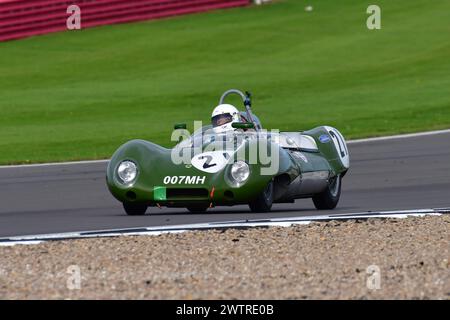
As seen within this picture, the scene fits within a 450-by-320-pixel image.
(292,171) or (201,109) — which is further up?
(201,109)

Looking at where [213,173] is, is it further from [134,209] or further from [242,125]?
[242,125]

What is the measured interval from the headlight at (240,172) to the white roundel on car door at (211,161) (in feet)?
0.35

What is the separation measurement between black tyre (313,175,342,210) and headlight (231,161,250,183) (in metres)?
1.51

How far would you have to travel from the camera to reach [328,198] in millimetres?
13586

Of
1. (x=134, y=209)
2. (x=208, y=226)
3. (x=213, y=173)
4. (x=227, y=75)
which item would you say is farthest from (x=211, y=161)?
(x=227, y=75)

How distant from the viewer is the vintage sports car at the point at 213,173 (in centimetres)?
1218

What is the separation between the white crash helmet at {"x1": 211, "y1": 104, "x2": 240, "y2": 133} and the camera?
13.5 m

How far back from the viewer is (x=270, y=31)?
33469mm

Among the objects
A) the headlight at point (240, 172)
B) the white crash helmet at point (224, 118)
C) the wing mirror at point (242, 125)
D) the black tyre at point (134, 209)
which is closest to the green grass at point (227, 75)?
the white crash helmet at point (224, 118)

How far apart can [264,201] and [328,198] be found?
4.37 feet

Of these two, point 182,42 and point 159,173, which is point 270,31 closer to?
point 182,42

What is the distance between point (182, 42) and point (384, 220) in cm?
2136

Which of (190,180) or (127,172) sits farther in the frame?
(127,172)

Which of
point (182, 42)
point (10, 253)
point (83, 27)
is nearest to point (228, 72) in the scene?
point (182, 42)
